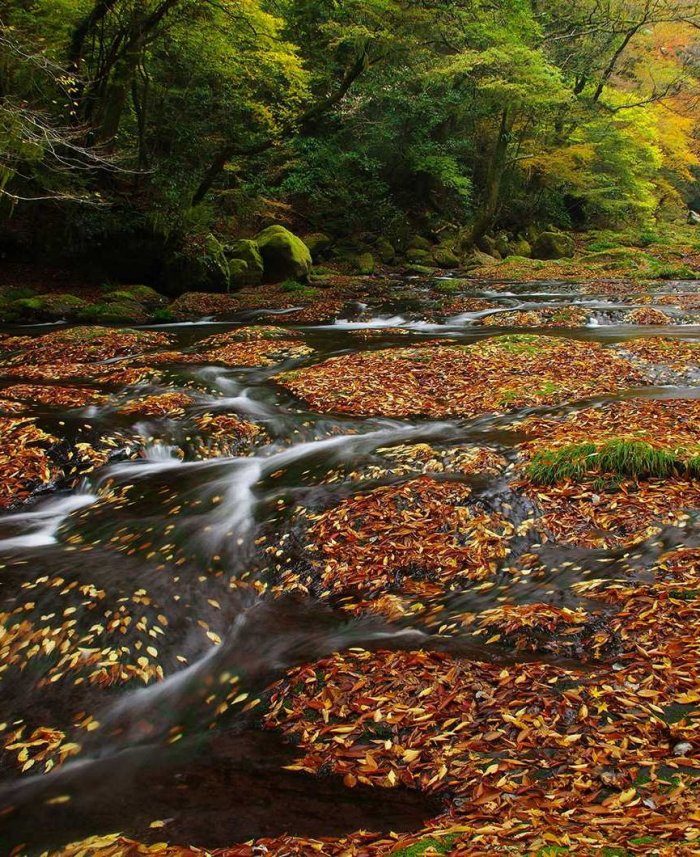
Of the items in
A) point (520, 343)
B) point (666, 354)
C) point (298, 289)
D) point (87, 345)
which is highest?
point (298, 289)

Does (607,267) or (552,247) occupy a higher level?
(552,247)

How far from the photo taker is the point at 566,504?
5516 millimetres

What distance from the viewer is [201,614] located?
4762 mm

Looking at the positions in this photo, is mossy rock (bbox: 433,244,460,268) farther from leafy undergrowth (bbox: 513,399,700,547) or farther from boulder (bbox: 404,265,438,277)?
leafy undergrowth (bbox: 513,399,700,547)

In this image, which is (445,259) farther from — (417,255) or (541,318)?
(541,318)

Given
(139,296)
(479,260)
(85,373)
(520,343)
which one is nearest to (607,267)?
(479,260)

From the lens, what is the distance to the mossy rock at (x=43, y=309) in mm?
17391

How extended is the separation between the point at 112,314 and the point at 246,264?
651 centimetres

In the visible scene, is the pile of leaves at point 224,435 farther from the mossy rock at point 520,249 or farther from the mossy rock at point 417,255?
the mossy rock at point 520,249

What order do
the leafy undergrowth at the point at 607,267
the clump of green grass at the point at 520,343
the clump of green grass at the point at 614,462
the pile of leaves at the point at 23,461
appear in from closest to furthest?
the clump of green grass at the point at 614,462 < the pile of leaves at the point at 23,461 < the clump of green grass at the point at 520,343 < the leafy undergrowth at the point at 607,267

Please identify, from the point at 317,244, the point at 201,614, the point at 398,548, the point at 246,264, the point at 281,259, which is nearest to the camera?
the point at 201,614

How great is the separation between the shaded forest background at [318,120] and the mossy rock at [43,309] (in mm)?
3165

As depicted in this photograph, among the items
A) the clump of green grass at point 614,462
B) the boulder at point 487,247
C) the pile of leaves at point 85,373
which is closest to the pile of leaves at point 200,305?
the pile of leaves at point 85,373

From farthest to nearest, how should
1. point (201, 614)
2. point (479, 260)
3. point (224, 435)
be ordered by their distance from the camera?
point (479, 260) → point (224, 435) → point (201, 614)
